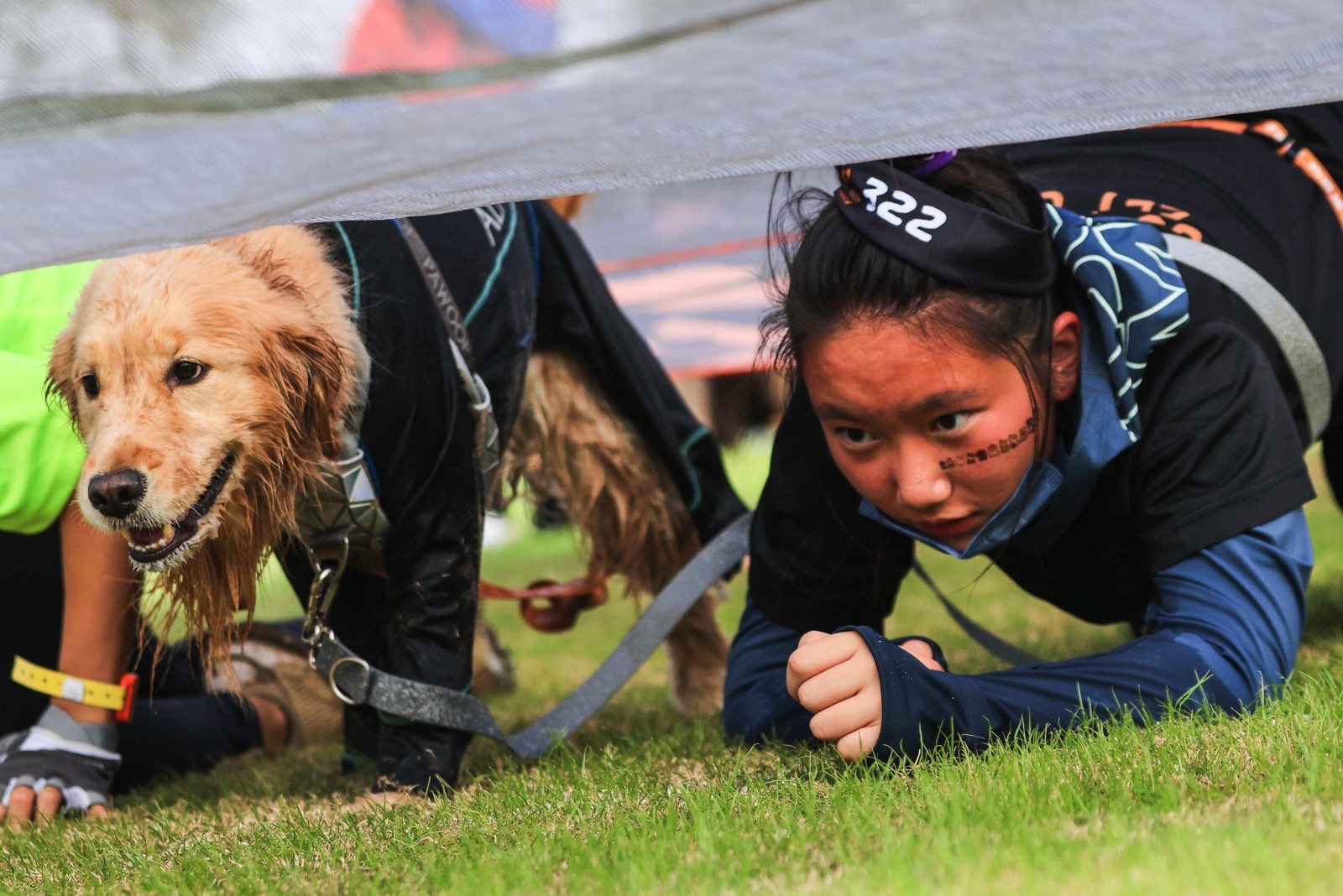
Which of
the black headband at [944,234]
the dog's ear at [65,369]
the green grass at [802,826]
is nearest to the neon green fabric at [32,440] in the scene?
the dog's ear at [65,369]

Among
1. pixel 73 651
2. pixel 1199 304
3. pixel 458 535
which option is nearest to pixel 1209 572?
pixel 1199 304

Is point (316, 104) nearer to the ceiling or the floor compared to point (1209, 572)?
nearer to the ceiling

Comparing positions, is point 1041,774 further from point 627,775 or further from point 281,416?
point 281,416

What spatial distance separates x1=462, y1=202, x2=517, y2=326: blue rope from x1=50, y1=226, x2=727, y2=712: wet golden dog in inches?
15.6

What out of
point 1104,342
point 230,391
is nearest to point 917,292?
point 1104,342

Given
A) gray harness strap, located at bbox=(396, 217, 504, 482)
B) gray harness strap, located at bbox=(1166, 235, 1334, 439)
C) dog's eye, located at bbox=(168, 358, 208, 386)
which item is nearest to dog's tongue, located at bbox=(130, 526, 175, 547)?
dog's eye, located at bbox=(168, 358, 208, 386)

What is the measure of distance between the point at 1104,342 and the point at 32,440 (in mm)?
1968

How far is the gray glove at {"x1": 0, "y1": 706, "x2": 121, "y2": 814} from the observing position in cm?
284

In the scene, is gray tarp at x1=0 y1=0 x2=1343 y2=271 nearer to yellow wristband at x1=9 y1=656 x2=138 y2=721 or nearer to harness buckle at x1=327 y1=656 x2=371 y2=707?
harness buckle at x1=327 y1=656 x2=371 y2=707

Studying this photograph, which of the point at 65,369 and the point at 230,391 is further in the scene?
the point at 65,369

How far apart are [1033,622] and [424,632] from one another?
242 cm

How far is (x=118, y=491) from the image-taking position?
7.34 feet

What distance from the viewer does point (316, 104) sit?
4.85ft

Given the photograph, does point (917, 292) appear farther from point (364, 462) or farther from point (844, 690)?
point (364, 462)
